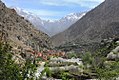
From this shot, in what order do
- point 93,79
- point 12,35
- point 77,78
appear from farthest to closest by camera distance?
point 12,35, point 77,78, point 93,79

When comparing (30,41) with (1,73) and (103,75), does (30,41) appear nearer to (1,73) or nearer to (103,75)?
(103,75)

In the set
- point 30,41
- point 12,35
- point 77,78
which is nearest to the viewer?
point 77,78

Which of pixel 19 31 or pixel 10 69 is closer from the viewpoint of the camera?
pixel 10 69

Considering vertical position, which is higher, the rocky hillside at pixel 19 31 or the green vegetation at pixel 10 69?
the rocky hillside at pixel 19 31

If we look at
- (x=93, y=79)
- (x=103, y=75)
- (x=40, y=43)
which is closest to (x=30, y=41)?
(x=40, y=43)

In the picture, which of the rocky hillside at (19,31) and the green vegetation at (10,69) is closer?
the green vegetation at (10,69)

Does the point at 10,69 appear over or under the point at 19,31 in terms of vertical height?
under

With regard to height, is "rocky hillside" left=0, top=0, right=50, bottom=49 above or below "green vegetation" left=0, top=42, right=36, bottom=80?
above

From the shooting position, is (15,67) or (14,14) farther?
(14,14)
